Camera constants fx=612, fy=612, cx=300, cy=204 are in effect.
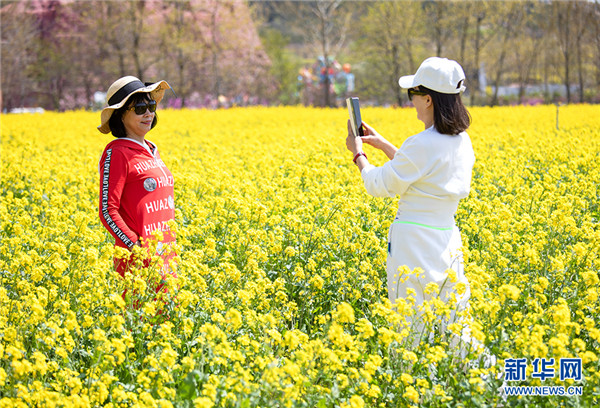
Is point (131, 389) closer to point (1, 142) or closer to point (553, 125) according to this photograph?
point (1, 142)

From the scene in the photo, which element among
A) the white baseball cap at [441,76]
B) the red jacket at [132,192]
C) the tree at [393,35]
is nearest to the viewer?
the white baseball cap at [441,76]

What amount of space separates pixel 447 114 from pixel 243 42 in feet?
119

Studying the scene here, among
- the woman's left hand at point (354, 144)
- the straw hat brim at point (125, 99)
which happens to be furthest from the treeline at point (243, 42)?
the woman's left hand at point (354, 144)

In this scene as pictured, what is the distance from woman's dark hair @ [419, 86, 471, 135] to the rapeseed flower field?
85 centimetres

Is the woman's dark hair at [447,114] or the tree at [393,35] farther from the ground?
the tree at [393,35]

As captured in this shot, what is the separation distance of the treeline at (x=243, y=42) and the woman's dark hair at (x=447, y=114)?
88.4ft

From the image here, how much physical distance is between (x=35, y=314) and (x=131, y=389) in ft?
2.08

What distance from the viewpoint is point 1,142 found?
13008 mm

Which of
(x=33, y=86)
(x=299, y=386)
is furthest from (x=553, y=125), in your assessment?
(x=33, y=86)

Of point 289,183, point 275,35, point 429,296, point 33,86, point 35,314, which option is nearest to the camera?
point 35,314

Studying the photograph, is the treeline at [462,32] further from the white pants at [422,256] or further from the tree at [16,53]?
the white pants at [422,256]

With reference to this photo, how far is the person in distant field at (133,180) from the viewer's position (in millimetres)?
3643

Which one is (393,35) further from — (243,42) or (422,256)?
(422,256)

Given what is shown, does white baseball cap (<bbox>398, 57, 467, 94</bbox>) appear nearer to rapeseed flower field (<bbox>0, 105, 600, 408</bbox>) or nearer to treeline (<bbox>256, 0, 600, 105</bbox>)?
rapeseed flower field (<bbox>0, 105, 600, 408</bbox>)
